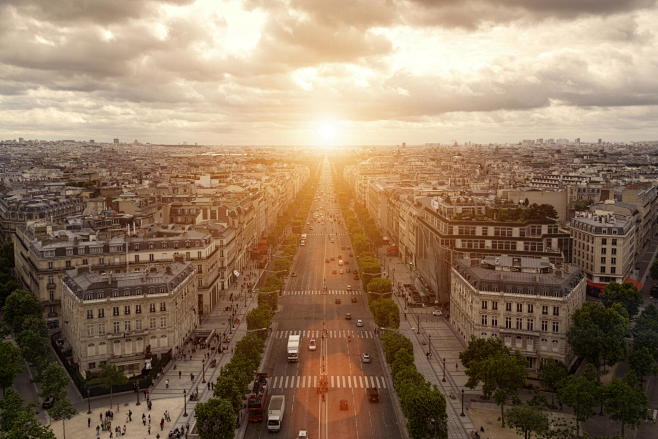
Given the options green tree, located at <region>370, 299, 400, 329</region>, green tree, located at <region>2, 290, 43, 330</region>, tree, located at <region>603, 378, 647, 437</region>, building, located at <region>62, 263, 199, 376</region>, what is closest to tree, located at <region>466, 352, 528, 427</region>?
tree, located at <region>603, 378, 647, 437</region>

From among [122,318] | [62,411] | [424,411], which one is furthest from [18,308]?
[424,411]

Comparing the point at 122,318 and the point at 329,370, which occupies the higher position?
the point at 122,318

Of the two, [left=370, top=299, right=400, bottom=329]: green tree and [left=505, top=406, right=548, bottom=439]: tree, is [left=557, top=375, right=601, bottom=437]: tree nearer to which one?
[left=505, top=406, right=548, bottom=439]: tree

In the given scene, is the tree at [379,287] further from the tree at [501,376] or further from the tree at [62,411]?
the tree at [62,411]

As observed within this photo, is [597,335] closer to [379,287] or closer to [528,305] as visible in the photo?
[528,305]

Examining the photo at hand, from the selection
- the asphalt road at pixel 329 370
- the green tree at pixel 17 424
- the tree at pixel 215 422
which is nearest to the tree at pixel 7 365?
the green tree at pixel 17 424
